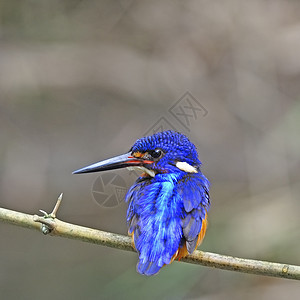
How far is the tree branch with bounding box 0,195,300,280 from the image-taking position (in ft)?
8.04

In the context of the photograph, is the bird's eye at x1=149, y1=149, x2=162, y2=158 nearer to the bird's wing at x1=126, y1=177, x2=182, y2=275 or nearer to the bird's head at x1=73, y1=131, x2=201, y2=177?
the bird's head at x1=73, y1=131, x2=201, y2=177

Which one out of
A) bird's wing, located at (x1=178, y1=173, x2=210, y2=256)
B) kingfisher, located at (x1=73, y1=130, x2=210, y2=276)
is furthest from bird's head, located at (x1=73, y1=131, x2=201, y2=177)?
bird's wing, located at (x1=178, y1=173, x2=210, y2=256)

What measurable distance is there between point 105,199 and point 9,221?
7.69 feet

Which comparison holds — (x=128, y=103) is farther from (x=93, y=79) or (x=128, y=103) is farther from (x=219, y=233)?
(x=219, y=233)

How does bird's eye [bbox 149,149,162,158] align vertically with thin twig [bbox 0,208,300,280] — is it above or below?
above

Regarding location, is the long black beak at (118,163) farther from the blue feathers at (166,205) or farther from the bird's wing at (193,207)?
the bird's wing at (193,207)

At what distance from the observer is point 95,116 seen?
5953mm

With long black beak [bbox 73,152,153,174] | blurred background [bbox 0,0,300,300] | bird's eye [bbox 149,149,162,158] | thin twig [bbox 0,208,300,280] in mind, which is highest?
blurred background [bbox 0,0,300,300]

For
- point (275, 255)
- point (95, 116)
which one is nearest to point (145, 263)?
point (275, 255)

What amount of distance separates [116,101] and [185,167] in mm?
2972

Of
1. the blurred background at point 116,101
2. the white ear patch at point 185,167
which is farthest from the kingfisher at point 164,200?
the blurred background at point 116,101

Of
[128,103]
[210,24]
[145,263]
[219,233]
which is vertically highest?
[210,24]

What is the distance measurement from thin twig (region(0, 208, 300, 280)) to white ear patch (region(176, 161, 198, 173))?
465 mm

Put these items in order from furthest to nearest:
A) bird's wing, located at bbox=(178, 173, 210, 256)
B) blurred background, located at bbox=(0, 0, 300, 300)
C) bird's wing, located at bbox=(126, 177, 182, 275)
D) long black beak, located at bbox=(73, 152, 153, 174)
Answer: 1. blurred background, located at bbox=(0, 0, 300, 300)
2. long black beak, located at bbox=(73, 152, 153, 174)
3. bird's wing, located at bbox=(178, 173, 210, 256)
4. bird's wing, located at bbox=(126, 177, 182, 275)
